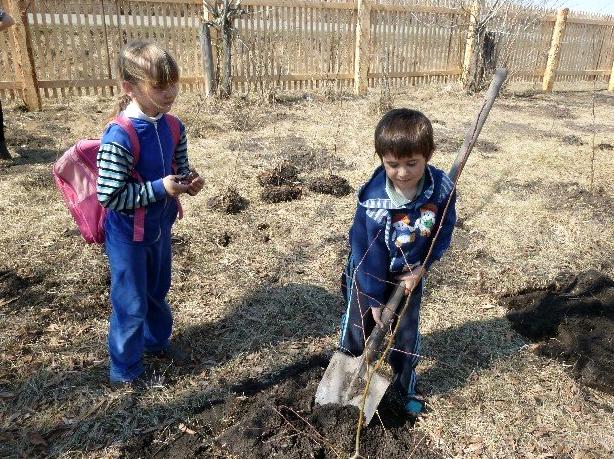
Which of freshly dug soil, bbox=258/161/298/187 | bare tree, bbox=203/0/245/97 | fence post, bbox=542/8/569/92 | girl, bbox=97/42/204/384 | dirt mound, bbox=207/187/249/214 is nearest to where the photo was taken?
girl, bbox=97/42/204/384

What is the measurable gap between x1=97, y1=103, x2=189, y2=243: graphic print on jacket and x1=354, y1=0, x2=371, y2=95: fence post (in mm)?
8959

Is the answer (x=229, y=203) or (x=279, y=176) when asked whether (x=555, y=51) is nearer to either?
(x=279, y=176)

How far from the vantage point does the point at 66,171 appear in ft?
7.14

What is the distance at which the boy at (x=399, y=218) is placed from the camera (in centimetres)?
192

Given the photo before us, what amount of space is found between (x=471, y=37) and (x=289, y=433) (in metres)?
10.8

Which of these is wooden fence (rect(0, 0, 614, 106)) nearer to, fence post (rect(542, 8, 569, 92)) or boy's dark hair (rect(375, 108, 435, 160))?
fence post (rect(542, 8, 569, 92))

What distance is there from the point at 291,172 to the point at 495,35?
25.2 ft

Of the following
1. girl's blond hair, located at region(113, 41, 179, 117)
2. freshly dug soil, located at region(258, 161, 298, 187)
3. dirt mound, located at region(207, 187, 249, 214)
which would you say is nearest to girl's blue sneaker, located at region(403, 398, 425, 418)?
girl's blond hair, located at region(113, 41, 179, 117)

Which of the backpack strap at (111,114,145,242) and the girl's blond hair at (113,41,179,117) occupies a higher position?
the girl's blond hair at (113,41,179,117)

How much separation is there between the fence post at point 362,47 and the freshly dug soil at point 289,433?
921 cm

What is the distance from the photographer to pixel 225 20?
344 inches

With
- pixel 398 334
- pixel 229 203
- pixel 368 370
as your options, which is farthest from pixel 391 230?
pixel 229 203

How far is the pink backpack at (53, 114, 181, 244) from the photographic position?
2158mm

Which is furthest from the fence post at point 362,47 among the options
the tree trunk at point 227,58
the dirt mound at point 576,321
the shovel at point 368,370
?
the shovel at point 368,370
